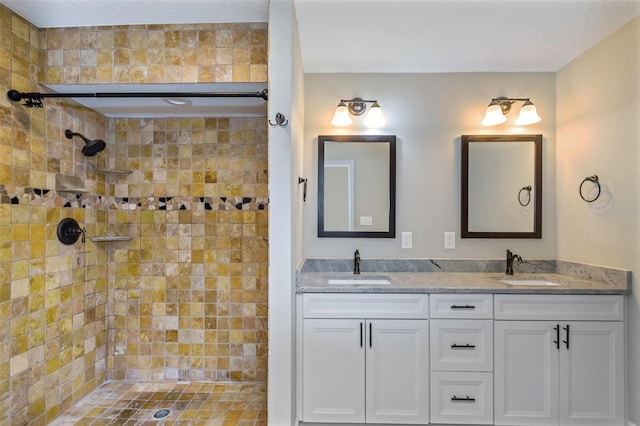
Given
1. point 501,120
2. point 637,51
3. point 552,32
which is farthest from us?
point 501,120

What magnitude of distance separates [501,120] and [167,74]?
2.20 metres

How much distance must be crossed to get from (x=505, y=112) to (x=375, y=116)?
36.7 inches

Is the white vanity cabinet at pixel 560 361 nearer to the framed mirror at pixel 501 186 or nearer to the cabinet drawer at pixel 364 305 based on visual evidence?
the cabinet drawer at pixel 364 305

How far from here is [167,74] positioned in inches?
80.1

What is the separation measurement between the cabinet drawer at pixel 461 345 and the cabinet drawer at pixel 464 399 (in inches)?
1.8

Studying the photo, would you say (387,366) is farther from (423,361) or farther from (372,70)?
(372,70)

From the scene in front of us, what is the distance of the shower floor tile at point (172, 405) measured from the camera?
220 centimetres

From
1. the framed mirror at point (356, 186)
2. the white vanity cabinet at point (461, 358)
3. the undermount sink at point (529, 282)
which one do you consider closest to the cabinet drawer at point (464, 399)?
the white vanity cabinet at point (461, 358)

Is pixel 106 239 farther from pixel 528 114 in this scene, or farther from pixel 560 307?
pixel 528 114

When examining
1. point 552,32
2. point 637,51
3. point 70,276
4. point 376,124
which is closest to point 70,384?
point 70,276

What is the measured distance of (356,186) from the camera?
2.62 metres

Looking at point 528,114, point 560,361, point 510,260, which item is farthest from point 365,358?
point 528,114

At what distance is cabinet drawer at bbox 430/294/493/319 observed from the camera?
6.77 feet

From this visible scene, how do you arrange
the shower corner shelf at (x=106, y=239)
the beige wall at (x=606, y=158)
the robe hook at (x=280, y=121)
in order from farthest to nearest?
the shower corner shelf at (x=106, y=239) < the beige wall at (x=606, y=158) < the robe hook at (x=280, y=121)
